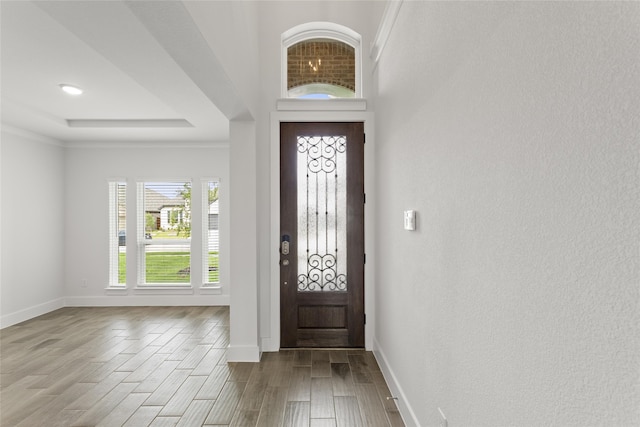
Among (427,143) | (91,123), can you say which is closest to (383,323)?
(427,143)

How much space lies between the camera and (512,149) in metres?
1.08

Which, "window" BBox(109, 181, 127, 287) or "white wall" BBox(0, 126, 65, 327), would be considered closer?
"white wall" BBox(0, 126, 65, 327)

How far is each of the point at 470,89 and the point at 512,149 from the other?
40cm

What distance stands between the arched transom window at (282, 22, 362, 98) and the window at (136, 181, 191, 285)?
285 cm

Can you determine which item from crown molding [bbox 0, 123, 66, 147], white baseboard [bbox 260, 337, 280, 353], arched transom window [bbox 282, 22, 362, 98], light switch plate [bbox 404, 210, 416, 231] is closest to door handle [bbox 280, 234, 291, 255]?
white baseboard [bbox 260, 337, 280, 353]

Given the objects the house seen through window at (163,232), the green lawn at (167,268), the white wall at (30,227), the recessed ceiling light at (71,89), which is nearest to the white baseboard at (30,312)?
the white wall at (30,227)

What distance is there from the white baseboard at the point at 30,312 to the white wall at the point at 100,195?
191mm

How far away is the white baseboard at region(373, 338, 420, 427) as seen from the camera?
2.22m

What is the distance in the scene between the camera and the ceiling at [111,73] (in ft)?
5.72

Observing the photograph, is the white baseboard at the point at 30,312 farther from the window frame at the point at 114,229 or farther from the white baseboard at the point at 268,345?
the white baseboard at the point at 268,345

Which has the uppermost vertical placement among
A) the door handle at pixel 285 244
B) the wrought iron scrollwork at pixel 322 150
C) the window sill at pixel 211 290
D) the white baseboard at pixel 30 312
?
the wrought iron scrollwork at pixel 322 150

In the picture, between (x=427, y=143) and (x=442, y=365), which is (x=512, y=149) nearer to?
(x=427, y=143)

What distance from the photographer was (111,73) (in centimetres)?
331

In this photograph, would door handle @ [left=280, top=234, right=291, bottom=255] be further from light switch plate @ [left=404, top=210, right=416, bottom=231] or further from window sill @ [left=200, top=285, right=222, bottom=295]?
window sill @ [left=200, top=285, right=222, bottom=295]
